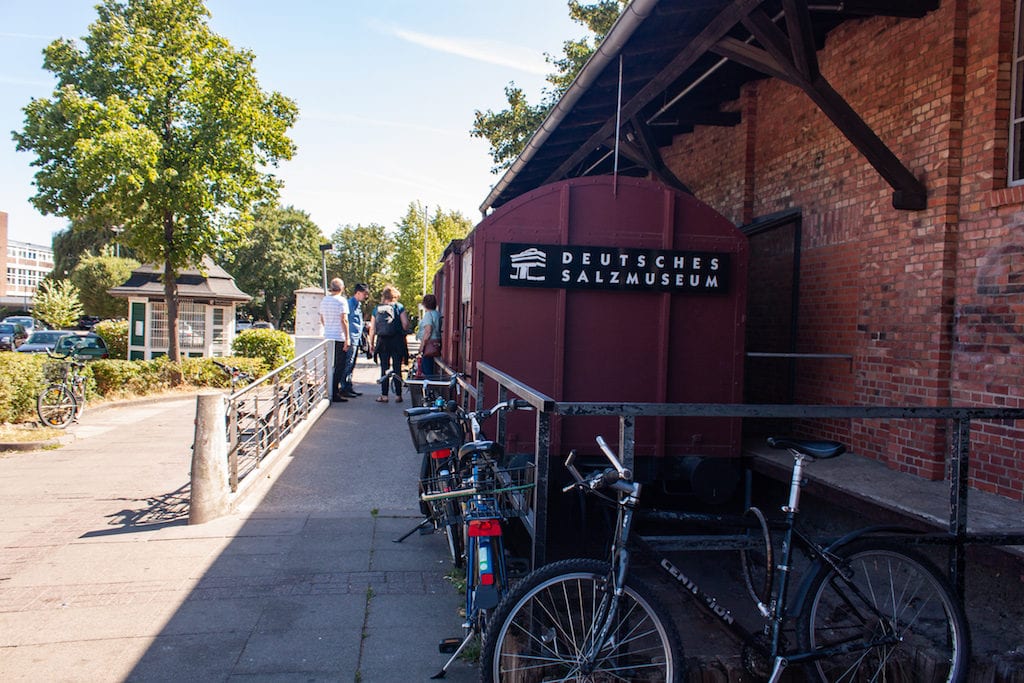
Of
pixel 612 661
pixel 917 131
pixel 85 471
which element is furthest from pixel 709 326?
pixel 85 471

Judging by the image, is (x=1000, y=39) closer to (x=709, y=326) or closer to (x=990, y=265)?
(x=990, y=265)

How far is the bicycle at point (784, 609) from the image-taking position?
2.89 m

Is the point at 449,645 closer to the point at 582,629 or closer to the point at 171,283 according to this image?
the point at 582,629

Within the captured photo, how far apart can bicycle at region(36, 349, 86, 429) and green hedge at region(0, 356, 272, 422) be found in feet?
0.56

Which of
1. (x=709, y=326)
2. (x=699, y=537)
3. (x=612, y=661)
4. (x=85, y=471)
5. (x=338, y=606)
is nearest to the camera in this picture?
(x=612, y=661)

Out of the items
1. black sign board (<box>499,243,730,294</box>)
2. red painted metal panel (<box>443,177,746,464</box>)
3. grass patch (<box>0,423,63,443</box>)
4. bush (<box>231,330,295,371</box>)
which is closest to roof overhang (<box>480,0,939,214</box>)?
red painted metal panel (<box>443,177,746,464</box>)

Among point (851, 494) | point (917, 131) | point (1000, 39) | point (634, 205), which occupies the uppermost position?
point (1000, 39)

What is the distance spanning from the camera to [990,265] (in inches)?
193

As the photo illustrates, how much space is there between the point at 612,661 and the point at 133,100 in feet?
56.3

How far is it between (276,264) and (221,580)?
56503 millimetres

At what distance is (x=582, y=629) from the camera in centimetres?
295

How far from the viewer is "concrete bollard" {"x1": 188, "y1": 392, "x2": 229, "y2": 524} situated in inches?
235

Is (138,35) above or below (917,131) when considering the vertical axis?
above

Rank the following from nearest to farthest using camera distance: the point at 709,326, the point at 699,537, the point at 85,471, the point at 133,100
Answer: the point at 699,537 < the point at 709,326 < the point at 85,471 < the point at 133,100
